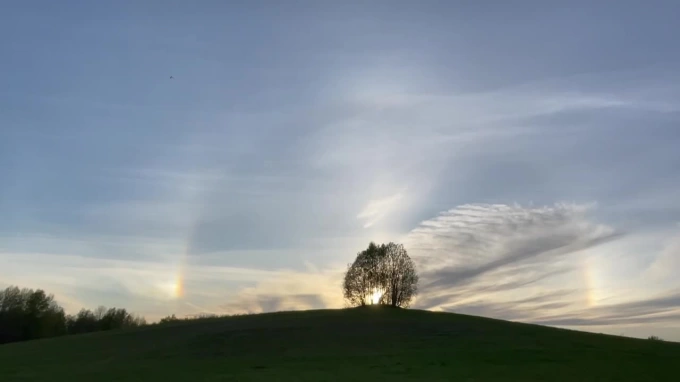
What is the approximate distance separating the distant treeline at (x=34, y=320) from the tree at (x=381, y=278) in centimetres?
3156

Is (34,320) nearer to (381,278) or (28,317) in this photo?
(28,317)

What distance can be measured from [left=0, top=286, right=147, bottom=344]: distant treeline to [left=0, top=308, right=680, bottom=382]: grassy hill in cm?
3718

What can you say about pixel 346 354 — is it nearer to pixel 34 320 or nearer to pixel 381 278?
pixel 381 278

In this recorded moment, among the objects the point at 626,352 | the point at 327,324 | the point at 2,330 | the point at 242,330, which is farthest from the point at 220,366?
the point at 2,330

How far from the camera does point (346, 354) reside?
33.3m

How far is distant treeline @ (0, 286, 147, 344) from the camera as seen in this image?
8375 centimetres

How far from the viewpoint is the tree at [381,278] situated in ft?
243

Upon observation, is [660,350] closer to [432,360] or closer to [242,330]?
[432,360]

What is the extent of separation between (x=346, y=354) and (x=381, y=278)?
41.6m

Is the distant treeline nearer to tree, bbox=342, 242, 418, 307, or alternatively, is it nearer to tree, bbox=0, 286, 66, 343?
tree, bbox=0, 286, 66, 343

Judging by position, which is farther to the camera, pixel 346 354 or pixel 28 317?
pixel 28 317

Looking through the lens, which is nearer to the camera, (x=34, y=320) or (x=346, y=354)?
(x=346, y=354)

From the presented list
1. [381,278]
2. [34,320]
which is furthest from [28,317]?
[381,278]

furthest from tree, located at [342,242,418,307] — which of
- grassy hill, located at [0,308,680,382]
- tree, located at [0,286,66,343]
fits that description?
tree, located at [0,286,66,343]
